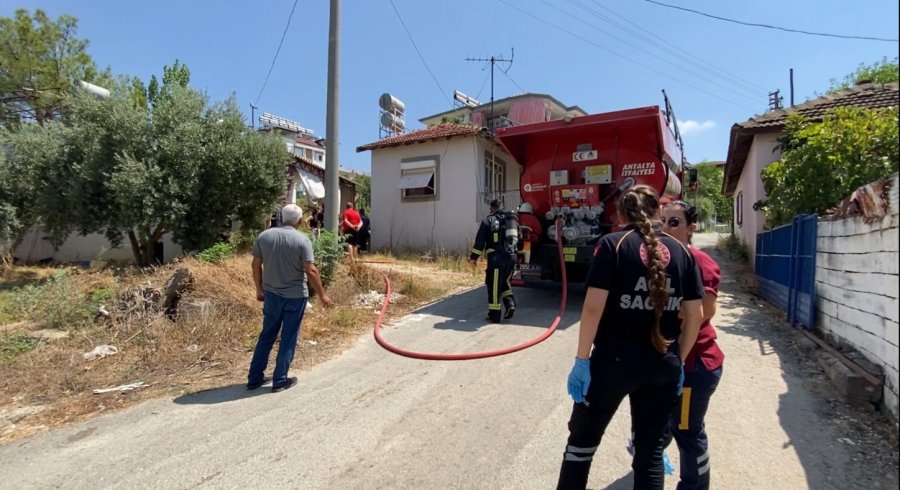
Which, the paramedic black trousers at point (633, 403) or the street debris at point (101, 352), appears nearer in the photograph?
the paramedic black trousers at point (633, 403)

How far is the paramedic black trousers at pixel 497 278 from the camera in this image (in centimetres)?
633

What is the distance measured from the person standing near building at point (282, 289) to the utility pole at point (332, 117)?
3.79 m

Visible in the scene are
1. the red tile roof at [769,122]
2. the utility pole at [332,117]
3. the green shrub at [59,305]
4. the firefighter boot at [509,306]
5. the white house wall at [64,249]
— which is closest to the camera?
the firefighter boot at [509,306]

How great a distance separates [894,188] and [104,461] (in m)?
4.15

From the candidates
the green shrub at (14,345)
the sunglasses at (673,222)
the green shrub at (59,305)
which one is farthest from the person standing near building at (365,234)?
the sunglasses at (673,222)

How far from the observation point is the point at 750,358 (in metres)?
4.78

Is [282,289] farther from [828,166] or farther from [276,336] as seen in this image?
[828,166]

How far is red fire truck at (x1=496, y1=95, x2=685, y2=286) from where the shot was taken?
22.5 feet

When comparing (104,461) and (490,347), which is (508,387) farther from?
(104,461)

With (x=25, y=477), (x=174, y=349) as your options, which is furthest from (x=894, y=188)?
(x=174, y=349)

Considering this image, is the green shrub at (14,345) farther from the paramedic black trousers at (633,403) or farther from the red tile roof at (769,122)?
the red tile roof at (769,122)

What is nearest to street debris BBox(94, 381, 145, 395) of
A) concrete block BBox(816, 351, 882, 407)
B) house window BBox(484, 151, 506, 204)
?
concrete block BBox(816, 351, 882, 407)

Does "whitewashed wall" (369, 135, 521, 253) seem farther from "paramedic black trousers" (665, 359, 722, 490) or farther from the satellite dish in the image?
"paramedic black trousers" (665, 359, 722, 490)

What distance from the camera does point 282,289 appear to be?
427 cm
